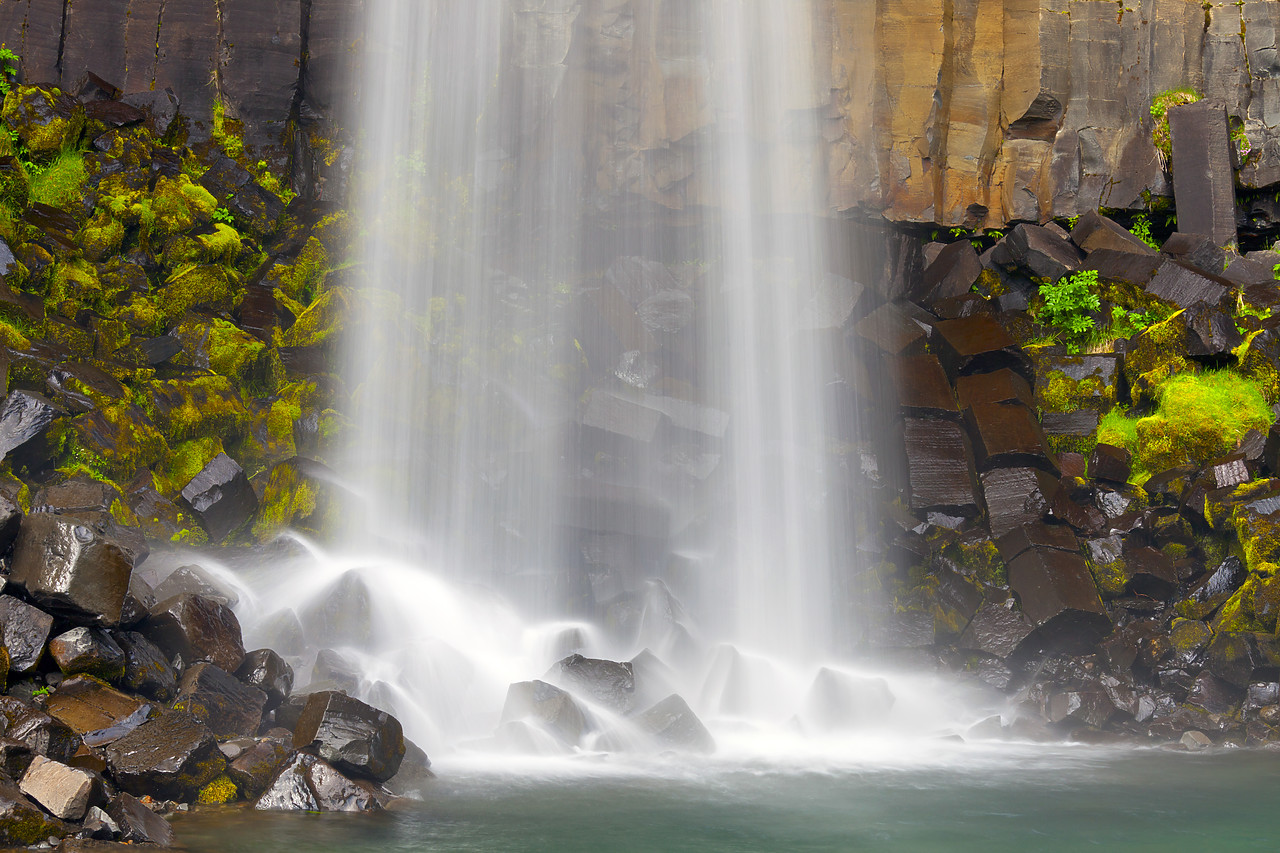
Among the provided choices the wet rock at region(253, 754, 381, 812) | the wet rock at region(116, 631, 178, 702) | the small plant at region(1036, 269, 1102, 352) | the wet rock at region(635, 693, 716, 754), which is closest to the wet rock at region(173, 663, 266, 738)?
the wet rock at region(116, 631, 178, 702)

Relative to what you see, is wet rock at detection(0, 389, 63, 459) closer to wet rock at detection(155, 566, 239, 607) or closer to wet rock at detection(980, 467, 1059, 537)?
wet rock at detection(155, 566, 239, 607)

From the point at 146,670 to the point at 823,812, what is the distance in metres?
6.44

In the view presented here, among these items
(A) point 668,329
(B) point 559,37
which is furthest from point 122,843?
(B) point 559,37

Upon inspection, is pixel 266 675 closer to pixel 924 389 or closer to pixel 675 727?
pixel 675 727

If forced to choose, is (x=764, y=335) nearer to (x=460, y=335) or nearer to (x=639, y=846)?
(x=460, y=335)

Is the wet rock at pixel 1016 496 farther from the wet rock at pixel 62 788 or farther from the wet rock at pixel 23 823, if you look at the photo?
the wet rock at pixel 23 823

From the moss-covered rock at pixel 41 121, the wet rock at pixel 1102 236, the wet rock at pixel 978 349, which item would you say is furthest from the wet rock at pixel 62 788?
the wet rock at pixel 1102 236

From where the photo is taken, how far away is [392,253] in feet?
61.3

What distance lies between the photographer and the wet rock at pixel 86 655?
26.6 feet

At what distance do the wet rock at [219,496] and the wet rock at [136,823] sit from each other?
669cm

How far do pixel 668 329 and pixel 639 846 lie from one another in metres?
12.0

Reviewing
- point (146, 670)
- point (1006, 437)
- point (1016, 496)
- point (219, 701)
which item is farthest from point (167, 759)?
point (1006, 437)

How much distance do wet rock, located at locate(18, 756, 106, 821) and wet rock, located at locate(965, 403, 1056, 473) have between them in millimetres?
12465

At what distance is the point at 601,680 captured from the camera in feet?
36.3
